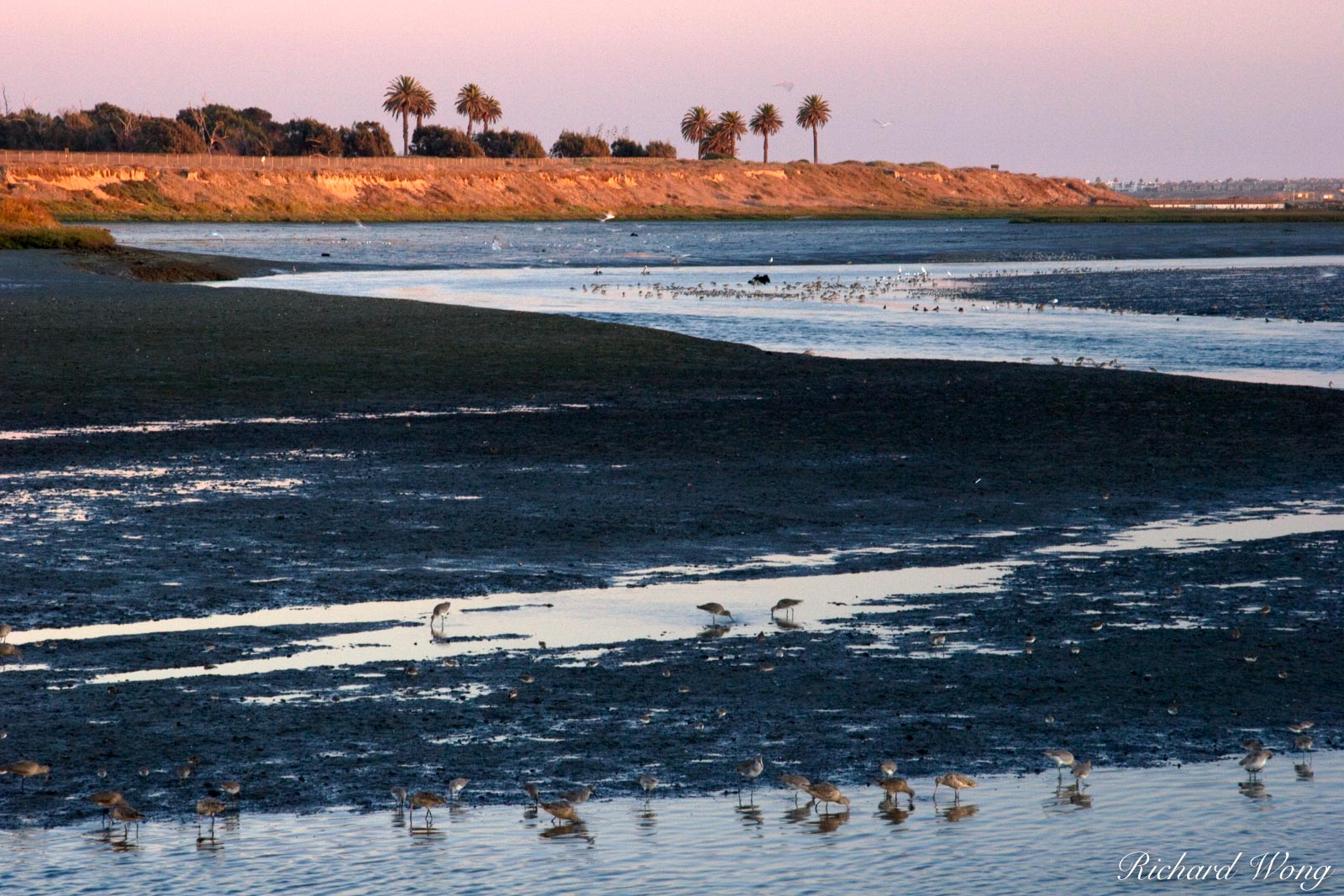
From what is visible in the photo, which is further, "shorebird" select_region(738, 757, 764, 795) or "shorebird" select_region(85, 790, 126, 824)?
"shorebird" select_region(738, 757, 764, 795)

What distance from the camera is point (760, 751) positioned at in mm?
7230

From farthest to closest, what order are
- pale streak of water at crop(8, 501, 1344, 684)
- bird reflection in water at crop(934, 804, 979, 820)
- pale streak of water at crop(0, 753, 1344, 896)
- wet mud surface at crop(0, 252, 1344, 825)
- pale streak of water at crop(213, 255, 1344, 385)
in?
pale streak of water at crop(213, 255, 1344, 385)
pale streak of water at crop(8, 501, 1344, 684)
wet mud surface at crop(0, 252, 1344, 825)
bird reflection in water at crop(934, 804, 979, 820)
pale streak of water at crop(0, 753, 1344, 896)

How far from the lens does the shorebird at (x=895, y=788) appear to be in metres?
6.60

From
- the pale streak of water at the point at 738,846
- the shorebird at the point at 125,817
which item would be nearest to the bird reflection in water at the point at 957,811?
the pale streak of water at the point at 738,846

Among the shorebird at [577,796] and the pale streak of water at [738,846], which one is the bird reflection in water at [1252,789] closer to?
the pale streak of water at [738,846]

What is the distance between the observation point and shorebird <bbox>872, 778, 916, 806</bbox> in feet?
21.6

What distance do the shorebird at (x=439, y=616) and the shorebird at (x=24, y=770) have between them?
9.35ft

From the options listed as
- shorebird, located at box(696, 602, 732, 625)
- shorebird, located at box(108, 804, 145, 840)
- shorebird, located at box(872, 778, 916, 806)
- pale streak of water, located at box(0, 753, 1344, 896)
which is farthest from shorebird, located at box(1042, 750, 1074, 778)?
shorebird, located at box(108, 804, 145, 840)

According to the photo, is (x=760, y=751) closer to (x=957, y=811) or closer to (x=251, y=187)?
(x=957, y=811)

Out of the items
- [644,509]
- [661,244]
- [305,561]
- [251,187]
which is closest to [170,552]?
[305,561]

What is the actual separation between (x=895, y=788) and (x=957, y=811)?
0.26 meters

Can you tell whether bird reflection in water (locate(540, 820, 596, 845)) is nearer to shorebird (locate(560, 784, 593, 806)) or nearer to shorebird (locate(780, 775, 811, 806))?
shorebird (locate(560, 784, 593, 806))

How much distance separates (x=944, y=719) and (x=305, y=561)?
521cm

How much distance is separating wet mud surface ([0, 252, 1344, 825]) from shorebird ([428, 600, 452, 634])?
60 cm
